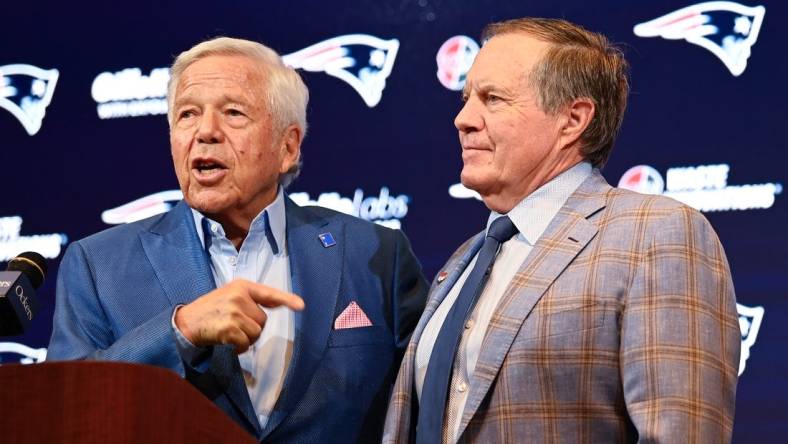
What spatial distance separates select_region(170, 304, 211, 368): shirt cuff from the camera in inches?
95.6

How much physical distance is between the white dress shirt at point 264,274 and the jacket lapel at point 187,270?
4 centimetres

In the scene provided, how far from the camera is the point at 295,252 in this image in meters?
2.94

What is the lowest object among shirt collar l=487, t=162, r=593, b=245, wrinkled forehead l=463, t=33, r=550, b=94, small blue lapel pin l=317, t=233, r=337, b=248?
small blue lapel pin l=317, t=233, r=337, b=248

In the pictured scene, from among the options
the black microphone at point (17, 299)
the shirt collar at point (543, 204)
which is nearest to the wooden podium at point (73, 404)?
the black microphone at point (17, 299)

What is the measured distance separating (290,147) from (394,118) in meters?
1.02

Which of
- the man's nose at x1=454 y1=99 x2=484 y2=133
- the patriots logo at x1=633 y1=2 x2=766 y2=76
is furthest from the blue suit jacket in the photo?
the patriots logo at x1=633 y1=2 x2=766 y2=76

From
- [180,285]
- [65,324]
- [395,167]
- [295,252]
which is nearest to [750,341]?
[395,167]

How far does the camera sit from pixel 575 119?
8.91 ft

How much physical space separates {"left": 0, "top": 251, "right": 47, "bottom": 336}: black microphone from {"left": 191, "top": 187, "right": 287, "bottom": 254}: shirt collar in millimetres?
702

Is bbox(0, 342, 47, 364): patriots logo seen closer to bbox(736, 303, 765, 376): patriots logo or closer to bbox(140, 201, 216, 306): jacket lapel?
bbox(140, 201, 216, 306): jacket lapel

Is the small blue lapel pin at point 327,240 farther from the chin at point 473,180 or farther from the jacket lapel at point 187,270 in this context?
the chin at point 473,180

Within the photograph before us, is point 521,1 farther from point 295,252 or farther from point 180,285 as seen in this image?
point 180,285

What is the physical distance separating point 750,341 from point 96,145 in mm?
2394

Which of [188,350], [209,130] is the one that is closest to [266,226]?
[209,130]
